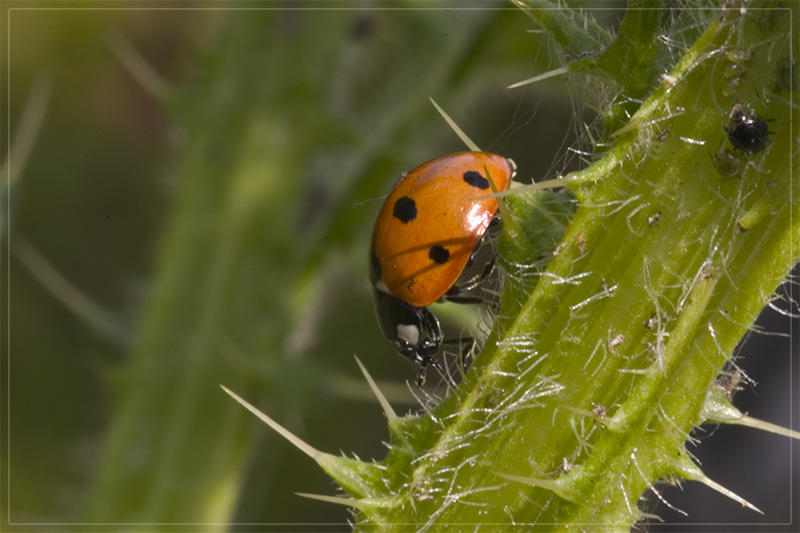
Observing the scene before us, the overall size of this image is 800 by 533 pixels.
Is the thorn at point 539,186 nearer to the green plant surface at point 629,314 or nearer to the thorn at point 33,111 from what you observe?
the green plant surface at point 629,314

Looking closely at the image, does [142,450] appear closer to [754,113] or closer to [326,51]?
[326,51]

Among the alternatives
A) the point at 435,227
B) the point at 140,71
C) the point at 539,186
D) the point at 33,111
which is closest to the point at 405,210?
the point at 435,227

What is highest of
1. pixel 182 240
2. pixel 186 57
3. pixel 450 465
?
pixel 186 57

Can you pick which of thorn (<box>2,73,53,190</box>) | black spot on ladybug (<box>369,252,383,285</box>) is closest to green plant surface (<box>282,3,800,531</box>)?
black spot on ladybug (<box>369,252,383,285</box>)

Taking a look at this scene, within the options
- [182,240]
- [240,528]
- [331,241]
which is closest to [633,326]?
[331,241]

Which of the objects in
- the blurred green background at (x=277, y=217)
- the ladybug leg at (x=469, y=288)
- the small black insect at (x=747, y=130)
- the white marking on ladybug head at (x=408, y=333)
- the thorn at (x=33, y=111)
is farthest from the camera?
the thorn at (x=33, y=111)

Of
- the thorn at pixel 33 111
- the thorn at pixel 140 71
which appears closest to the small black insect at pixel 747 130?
the thorn at pixel 140 71

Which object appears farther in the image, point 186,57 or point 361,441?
point 361,441
